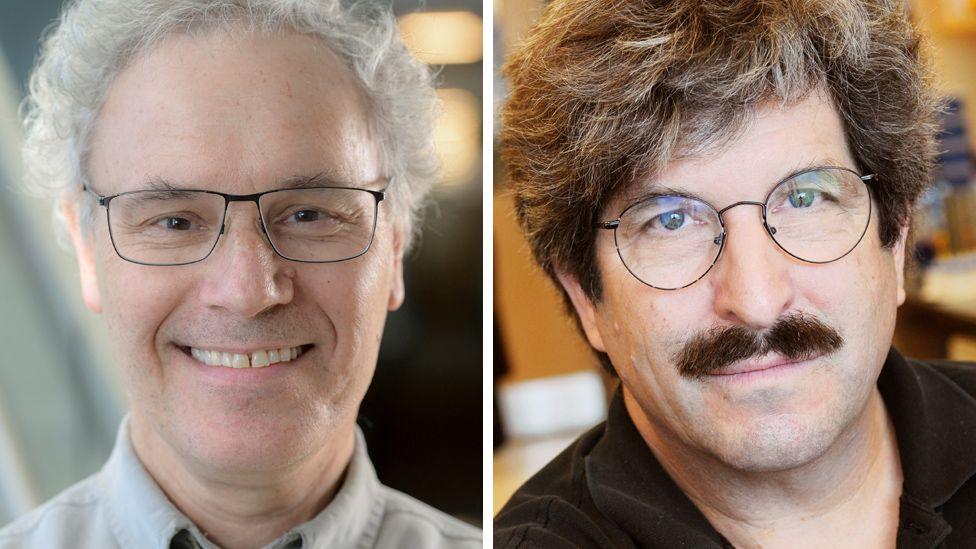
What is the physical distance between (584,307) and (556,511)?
37cm

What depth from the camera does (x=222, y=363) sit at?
1470 millimetres

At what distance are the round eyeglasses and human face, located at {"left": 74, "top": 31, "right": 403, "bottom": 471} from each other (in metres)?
0.47

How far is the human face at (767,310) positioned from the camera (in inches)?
56.9

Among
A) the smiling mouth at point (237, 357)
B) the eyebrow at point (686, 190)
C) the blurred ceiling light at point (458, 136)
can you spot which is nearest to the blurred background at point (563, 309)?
the blurred ceiling light at point (458, 136)

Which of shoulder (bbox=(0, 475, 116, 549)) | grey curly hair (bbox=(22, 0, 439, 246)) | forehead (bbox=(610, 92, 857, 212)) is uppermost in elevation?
grey curly hair (bbox=(22, 0, 439, 246))

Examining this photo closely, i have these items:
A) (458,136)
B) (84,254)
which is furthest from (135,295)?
(458,136)

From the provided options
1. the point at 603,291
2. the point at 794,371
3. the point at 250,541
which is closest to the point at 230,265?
the point at 250,541

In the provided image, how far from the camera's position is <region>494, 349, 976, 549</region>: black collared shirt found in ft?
5.11

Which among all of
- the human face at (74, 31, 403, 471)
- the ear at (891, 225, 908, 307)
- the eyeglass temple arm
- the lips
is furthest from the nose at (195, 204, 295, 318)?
the ear at (891, 225, 908, 307)

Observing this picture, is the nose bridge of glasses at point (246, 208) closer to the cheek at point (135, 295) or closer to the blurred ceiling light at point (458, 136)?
the cheek at point (135, 295)

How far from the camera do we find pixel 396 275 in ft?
5.46

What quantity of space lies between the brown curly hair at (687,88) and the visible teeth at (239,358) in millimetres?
547

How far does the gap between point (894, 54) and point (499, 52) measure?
0.75 m

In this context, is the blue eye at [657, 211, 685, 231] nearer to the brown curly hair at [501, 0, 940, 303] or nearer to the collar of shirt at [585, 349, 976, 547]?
the brown curly hair at [501, 0, 940, 303]
